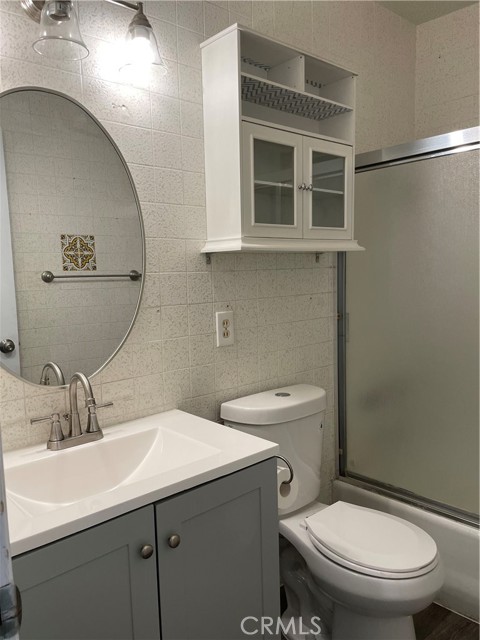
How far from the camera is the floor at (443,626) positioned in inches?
68.1

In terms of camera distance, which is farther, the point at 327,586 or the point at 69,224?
the point at 327,586

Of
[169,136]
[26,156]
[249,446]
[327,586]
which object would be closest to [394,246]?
[169,136]

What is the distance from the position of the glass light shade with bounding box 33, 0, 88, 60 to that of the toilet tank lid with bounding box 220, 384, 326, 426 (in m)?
1.15

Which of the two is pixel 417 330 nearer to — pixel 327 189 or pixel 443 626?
pixel 327 189

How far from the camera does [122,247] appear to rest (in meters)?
1.47

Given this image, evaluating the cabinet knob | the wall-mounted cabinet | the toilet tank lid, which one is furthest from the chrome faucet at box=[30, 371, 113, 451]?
the wall-mounted cabinet

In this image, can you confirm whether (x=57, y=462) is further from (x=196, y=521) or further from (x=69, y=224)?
(x=69, y=224)

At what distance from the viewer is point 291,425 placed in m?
1.71

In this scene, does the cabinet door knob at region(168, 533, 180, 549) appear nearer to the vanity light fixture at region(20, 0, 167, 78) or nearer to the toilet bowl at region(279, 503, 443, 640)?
the toilet bowl at region(279, 503, 443, 640)

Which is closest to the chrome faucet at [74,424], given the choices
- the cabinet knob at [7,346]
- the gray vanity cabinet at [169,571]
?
the cabinet knob at [7,346]

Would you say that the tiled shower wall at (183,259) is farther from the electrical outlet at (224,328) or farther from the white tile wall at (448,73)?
the white tile wall at (448,73)

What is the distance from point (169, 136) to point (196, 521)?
114 cm

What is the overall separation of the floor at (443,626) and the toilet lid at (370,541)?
49 centimetres

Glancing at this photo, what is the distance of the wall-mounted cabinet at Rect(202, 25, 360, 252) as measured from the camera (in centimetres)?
152
